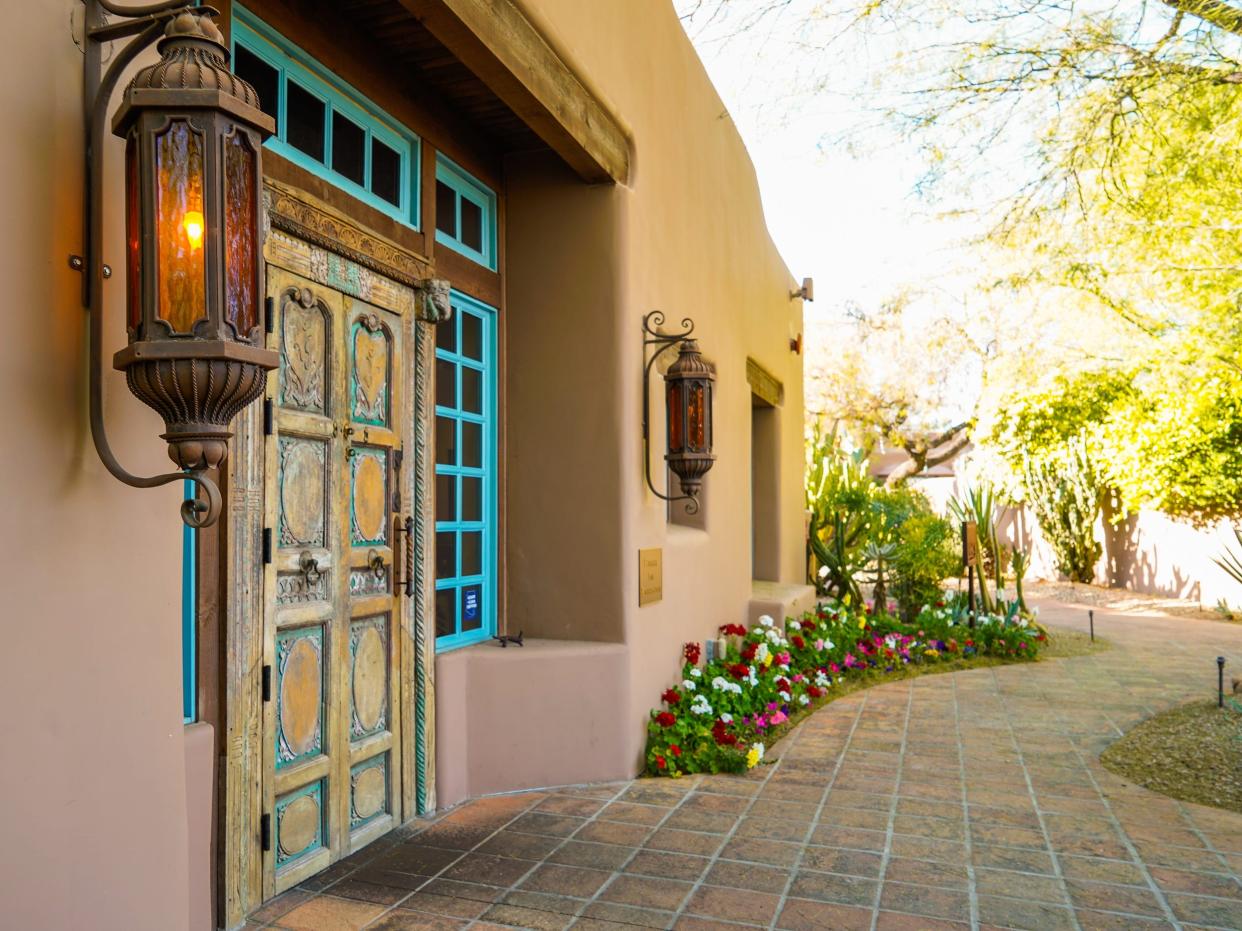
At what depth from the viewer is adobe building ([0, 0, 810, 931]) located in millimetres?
2076

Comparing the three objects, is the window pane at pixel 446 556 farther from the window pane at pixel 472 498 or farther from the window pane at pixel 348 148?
the window pane at pixel 348 148

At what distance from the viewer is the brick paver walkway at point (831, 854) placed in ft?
10.6

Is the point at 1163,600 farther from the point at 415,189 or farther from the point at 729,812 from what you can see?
the point at 415,189

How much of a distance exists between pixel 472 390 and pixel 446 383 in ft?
0.97

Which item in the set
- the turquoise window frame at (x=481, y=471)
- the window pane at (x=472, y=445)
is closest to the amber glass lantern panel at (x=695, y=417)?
the turquoise window frame at (x=481, y=471)

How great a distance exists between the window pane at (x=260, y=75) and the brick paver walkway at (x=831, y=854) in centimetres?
287

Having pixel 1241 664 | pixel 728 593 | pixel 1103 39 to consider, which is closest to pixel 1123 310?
pixel 1241 664

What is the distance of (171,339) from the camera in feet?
6.57

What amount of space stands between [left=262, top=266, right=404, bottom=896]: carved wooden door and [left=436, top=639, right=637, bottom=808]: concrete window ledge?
451 mm

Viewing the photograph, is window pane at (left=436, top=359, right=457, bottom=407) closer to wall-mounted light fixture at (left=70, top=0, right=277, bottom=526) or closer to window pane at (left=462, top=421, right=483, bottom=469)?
window pane at (left=462, top=421, right=483, bottom=469)

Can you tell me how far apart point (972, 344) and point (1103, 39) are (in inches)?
674

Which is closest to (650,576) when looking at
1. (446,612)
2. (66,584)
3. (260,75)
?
(446,612)

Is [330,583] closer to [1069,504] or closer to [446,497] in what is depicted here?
[446,497]

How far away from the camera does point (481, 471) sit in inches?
194
